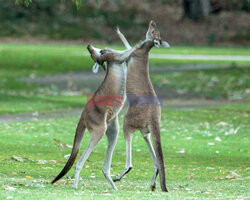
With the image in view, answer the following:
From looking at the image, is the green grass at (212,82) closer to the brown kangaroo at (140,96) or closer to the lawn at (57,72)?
the lawn at (57,72)

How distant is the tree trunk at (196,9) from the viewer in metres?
45.2

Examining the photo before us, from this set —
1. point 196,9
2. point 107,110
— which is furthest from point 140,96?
point 196,9

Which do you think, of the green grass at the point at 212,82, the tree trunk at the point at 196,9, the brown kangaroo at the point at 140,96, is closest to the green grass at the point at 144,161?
the brown kangaroo at the point at 140,96

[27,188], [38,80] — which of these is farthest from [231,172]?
[38,80]

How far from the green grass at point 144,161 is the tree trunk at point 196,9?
27.4m

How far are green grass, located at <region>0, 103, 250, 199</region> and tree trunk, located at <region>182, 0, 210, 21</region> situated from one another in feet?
89.7

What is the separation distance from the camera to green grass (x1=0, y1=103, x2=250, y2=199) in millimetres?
7984

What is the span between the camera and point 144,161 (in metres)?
11.8

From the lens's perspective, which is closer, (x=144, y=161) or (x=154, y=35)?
(x=154, y=35)

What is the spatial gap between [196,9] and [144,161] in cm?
3487

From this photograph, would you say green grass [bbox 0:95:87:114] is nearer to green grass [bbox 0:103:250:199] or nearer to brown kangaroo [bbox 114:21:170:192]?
green grass [bbox 0:103:250:199]

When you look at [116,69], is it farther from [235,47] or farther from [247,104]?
[235,47]

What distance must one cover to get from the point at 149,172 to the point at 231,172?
1.40m

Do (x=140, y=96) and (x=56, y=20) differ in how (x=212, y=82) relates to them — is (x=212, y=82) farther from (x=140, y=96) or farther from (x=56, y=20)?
(x=56, y=20)
